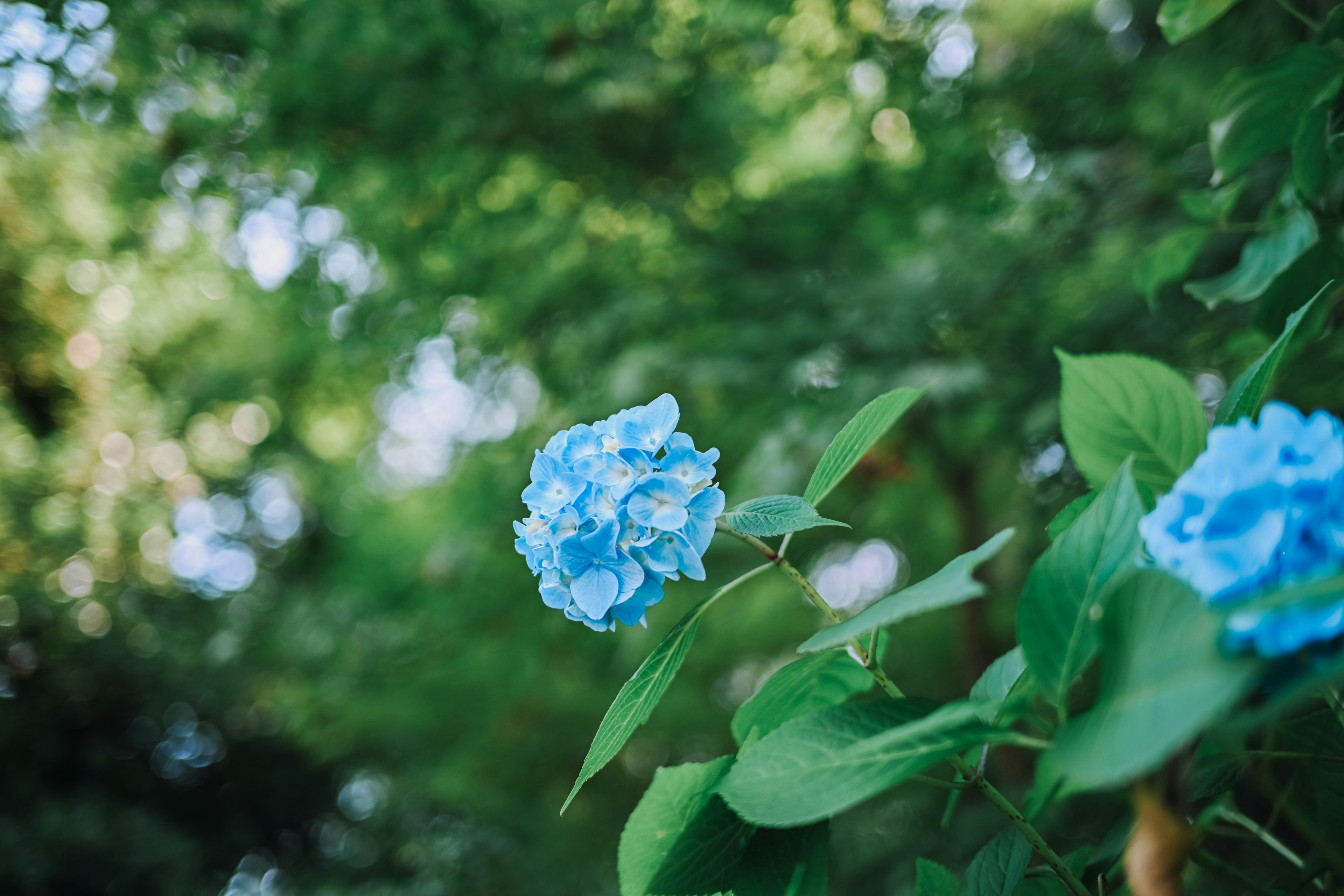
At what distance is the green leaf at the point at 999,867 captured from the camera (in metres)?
0.67

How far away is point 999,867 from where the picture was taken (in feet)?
2.27

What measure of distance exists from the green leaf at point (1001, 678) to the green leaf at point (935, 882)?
0.53ft

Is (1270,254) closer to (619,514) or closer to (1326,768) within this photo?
(1326,768)

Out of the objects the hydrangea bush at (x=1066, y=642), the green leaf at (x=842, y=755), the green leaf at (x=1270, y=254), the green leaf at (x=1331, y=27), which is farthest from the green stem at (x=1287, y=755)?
the green leaf at (x=1331, y=27)

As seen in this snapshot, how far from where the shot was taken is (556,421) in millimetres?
2691

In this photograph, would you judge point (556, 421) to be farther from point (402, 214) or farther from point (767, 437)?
point (402, 214)

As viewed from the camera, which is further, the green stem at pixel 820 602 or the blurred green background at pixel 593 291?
the blurred green background at pixel 593 291

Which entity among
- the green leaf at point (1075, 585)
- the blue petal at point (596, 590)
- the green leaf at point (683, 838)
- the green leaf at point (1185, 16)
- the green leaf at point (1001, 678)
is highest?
the green leaf at point (1185, 16)

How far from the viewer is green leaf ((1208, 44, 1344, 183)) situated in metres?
0.90

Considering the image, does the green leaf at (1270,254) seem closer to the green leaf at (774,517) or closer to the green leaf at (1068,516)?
the green leaf at (1068,516)

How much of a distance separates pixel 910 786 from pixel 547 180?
3.14 m

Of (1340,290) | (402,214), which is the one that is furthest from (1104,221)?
(402,214)

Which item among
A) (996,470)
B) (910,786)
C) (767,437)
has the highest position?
(767,437)

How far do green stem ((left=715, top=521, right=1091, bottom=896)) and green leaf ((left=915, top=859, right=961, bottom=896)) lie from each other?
112mm
